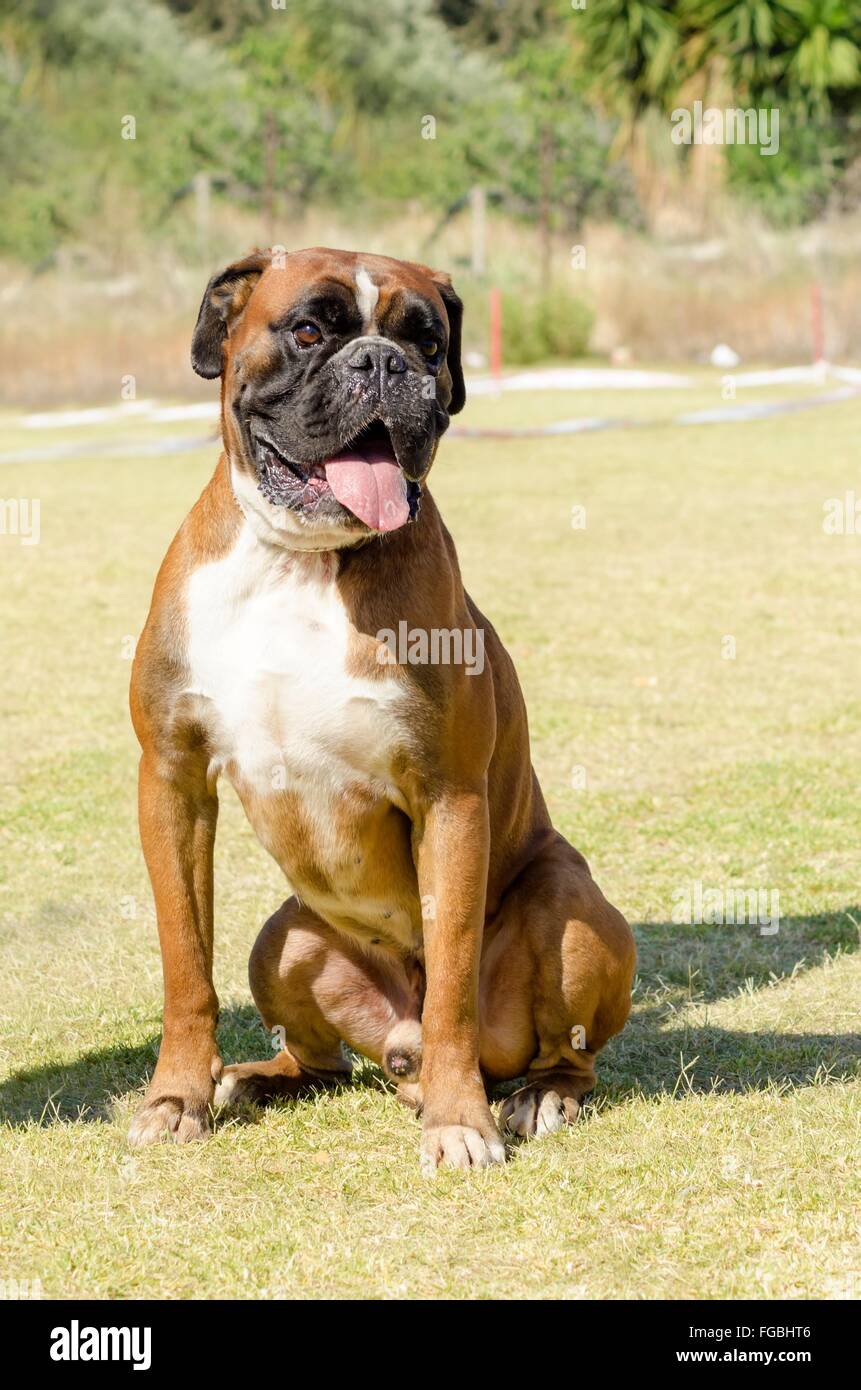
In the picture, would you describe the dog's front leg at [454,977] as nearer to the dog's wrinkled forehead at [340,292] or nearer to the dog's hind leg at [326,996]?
the dog's hind leg at [326,996]

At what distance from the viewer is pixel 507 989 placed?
381 cm

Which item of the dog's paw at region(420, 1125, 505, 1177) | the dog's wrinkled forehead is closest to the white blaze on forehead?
the dog's wrinkled forehead

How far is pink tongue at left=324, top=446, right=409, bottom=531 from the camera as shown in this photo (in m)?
3.45

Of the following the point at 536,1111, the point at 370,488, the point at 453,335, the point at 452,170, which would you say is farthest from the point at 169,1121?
the point at 452,170

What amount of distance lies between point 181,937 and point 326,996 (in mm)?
387

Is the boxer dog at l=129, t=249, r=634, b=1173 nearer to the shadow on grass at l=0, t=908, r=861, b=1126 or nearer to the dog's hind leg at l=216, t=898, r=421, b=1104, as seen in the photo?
the dog's hind leg at l=216, t=898, r=421, b=1104

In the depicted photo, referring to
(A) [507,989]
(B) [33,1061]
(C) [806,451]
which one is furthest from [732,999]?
(C) [806,451]

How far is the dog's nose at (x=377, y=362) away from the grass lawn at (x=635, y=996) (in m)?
1.63

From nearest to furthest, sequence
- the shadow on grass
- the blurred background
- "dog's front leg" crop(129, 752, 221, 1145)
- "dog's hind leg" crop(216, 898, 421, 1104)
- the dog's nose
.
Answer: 1. the dog's nose
2. "dog's front leg" crop(129, 752, 221, 1145)
3. "dog's hind leg" crop(216, 898, 421, 1104)
4. the shadow on grass
5. the blurred background

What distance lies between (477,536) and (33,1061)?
902 cm

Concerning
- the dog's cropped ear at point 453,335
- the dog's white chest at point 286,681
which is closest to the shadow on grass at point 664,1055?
the dog's white chest at point 286,681

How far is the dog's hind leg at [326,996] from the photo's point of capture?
3898 mm

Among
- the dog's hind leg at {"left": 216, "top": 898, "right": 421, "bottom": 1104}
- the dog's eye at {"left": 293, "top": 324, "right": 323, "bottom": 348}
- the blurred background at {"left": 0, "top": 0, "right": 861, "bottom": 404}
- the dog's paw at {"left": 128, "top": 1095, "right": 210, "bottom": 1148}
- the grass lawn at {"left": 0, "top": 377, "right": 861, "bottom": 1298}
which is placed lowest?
the grass lawn at {"left": 0, "top": 377, "right": 861, "bottom": 1298}

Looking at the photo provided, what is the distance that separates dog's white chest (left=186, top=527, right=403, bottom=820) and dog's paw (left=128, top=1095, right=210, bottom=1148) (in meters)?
0.72
